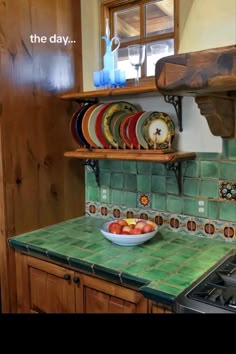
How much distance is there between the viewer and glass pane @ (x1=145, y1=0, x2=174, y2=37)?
1.77 m

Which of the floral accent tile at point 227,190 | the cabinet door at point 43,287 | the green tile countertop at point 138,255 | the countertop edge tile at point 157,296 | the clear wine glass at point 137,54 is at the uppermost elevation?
the clear wine glass at point 137,54

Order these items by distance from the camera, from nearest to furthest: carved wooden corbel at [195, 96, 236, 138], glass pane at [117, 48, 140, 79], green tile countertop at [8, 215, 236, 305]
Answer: green tile countertop at [8, 215, 236, 305] < carved wooden corbel at [195, 96, 236, 138] < glass pane at [117, 48, 140, 79]

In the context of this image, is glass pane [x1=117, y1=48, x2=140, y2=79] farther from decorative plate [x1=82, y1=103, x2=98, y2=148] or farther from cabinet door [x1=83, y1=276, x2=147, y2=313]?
cabinet door [x1=83, y1=276, x2=147, y2=313]

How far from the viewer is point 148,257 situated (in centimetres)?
146

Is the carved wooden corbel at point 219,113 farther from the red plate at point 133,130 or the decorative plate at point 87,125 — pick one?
the decorative plate at point 87,125

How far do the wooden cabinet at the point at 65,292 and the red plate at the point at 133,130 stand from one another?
2.21 feet

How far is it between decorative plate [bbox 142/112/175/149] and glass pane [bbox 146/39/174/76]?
1.07 feet

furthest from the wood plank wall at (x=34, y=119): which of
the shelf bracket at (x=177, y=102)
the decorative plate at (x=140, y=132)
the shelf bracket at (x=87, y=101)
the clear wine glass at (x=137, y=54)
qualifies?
the shelf bracket at (x=177, y=102)

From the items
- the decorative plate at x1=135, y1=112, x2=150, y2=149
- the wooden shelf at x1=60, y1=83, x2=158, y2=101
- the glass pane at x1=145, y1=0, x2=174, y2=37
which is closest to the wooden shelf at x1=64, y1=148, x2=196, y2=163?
the decorative plate at x1=135, y1=112, x2=150, y2=149

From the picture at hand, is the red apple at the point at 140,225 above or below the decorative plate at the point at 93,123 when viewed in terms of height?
below

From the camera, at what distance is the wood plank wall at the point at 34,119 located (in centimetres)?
169

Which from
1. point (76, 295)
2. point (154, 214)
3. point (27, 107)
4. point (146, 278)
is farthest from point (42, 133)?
point (146, 278)

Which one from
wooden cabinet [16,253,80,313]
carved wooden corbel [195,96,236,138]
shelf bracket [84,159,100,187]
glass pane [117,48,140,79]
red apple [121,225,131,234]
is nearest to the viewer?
carved wooden corbel [195,96,236,138]
